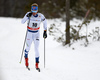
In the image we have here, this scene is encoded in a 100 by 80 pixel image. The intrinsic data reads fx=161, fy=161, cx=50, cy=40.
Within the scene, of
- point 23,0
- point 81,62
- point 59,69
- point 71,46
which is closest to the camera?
point 59,69

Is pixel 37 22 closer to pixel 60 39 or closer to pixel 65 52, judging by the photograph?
pixel 65 52

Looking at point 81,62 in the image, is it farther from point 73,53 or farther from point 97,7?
point 97,7

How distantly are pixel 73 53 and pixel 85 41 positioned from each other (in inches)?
57.3

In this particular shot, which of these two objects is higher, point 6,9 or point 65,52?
point 6,9

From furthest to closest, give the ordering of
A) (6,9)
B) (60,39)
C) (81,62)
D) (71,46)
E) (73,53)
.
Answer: (6,9) < (60,39) < (71,46) < (73,53) < (81,62)

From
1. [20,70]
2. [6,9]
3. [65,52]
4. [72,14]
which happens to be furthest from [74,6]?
[6,9]

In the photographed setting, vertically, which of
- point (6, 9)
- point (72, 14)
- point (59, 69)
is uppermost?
point (6, 9)

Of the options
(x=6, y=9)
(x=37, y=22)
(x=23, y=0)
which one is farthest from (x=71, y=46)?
(x=6, y=9)

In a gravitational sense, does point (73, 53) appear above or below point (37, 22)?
below

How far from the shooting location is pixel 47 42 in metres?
13.0

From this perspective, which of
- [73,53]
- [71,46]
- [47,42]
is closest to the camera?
[73,53]

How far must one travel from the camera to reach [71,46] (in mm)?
9117

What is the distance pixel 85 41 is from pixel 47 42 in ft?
14.2

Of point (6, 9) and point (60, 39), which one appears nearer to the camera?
point (60, 39)
